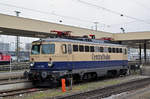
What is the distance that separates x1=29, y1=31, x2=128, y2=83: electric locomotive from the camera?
1455 centimetres

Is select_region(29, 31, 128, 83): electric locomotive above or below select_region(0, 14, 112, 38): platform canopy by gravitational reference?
below

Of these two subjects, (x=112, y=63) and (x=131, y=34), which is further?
(x=131, y=34)

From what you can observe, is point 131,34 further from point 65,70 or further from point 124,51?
point 65,70

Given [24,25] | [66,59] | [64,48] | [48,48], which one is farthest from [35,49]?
[24,25]

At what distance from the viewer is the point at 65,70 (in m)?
15.0

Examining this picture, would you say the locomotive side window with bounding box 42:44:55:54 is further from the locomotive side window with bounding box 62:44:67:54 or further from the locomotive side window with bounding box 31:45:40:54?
the locomotive side window with bounding box 62:44:67:54

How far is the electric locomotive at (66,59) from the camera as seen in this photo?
1455cm

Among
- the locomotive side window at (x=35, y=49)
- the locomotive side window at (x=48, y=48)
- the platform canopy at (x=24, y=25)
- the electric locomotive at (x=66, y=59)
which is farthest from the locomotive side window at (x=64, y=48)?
the platform canopy at (x=24, y=25)

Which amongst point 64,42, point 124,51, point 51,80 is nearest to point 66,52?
point 64,42

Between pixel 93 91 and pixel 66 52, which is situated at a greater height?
pixel 66 52

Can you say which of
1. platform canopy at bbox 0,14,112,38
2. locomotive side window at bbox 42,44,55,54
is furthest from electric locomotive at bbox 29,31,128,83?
platform canopy at bbox 0,14,112,38

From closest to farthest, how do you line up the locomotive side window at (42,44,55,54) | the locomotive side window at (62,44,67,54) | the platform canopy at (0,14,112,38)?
the locomotive side window at (42,44,55,54) → the locomotive side window at (62,44,67,54) → the platform canopy at (0,14,112,38)

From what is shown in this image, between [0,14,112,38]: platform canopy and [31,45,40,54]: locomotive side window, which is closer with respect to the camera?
[31,45,40,54]: locomotive side window

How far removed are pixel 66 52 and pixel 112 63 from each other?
6.61m
